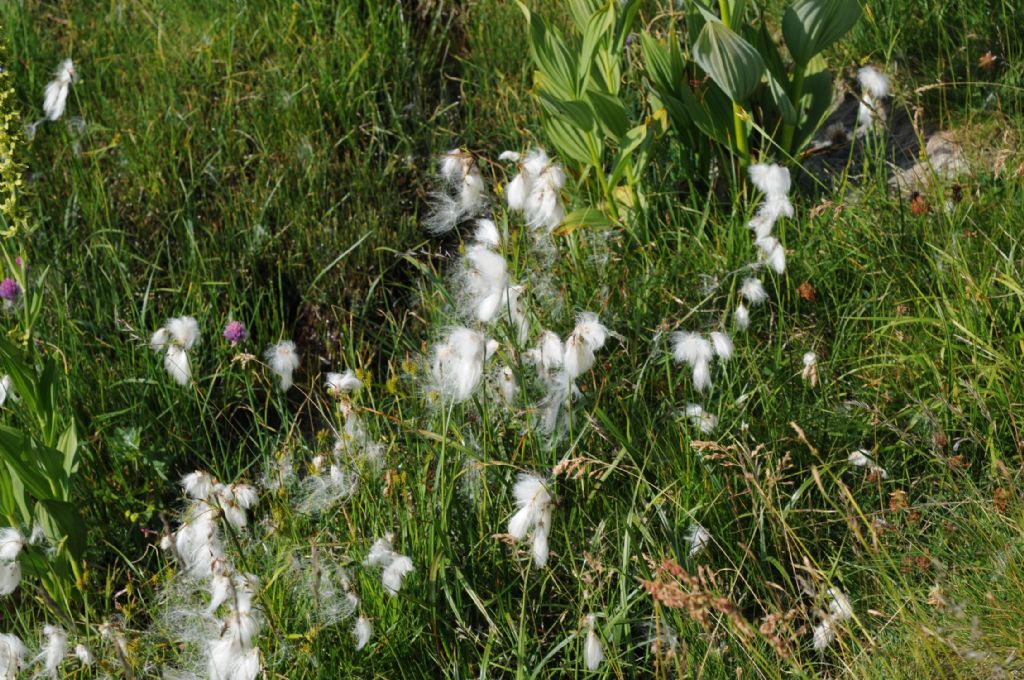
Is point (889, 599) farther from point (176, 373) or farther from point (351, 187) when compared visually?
point (351, 187)

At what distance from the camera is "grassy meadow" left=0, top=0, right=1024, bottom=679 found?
215 centimetres

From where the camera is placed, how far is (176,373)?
110 inches

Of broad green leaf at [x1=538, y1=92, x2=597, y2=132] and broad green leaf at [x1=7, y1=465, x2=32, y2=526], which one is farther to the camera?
broad green leaf at [x1=538, y1=92, x2=597, y2=132]

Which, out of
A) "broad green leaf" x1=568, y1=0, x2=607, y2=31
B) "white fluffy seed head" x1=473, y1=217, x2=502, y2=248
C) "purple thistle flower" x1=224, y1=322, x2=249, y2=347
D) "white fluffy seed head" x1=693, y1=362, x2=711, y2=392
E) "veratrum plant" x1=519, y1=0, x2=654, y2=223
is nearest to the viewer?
"white fluffy seed head" x1=693, y1=362, x2=711, y2=392

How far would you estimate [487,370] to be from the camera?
2561 millimetres

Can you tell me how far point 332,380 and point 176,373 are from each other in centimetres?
52

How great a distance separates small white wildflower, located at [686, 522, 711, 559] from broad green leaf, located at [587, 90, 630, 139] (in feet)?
4.44

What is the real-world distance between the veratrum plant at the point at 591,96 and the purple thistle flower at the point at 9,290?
1.55 meters

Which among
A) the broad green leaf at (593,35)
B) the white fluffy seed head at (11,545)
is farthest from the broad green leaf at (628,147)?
the white fluffy seed head at (11,545)

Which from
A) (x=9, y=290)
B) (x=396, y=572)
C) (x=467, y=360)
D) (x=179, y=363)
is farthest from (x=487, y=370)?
(x=9, y=290)

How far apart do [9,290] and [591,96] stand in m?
1.72

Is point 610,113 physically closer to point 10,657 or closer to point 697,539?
point 697,539

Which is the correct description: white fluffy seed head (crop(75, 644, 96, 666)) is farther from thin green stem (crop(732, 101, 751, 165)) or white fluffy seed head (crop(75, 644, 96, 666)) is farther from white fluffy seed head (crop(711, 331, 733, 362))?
thin green stem (crop(732, 101, 751, 165))

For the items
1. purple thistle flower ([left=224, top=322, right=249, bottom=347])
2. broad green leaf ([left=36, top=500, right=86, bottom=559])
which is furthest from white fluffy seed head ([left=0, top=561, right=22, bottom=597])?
purple thistle flower ([left=224, top=322, right=249, bottom=347])
